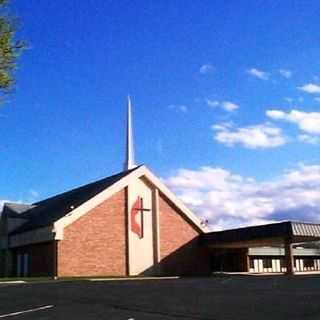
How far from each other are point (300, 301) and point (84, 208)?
30.3 metres

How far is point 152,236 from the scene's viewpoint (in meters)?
47.6

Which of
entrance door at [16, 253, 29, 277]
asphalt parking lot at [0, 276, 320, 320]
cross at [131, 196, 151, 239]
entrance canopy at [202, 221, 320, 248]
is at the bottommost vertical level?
asphalt parking lot at [0, 276, 320, 320]

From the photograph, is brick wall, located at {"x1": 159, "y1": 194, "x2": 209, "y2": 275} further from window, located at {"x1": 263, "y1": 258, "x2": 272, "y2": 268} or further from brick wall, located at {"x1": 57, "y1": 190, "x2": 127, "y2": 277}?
window, located at {"x1": 263, "y1": 258, "x2": 272, "y2": 268}

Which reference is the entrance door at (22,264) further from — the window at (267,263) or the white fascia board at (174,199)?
the window at (267,263)

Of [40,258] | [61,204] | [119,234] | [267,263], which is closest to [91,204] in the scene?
[119,234]

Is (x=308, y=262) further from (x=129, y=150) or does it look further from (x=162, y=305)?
(x=162, y=305)

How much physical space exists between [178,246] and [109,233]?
7.41 meters

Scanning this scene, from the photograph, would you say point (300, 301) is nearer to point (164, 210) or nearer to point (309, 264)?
point (164, 210)

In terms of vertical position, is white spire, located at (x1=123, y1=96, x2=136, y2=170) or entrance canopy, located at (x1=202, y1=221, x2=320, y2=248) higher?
white spire, located at (x1=123, y1=96, x2=136, y2=170)

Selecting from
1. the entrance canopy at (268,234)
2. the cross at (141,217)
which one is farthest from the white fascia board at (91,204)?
the entrance canopy at (268,234)

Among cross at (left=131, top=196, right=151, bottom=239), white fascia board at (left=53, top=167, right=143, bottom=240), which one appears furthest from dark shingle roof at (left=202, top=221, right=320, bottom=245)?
white fascia board at (left=53, top=167, right=143, bottom=240)

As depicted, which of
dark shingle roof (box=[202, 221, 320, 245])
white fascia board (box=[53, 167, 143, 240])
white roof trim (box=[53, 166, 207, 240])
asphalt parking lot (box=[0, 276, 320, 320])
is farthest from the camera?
dark shingle roof (box=[202, 221, 320, 245])

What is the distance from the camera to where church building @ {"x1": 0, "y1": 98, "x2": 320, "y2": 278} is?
Answer: 141 feet

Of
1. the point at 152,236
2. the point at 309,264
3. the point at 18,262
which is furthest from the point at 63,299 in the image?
the point at 309,264
